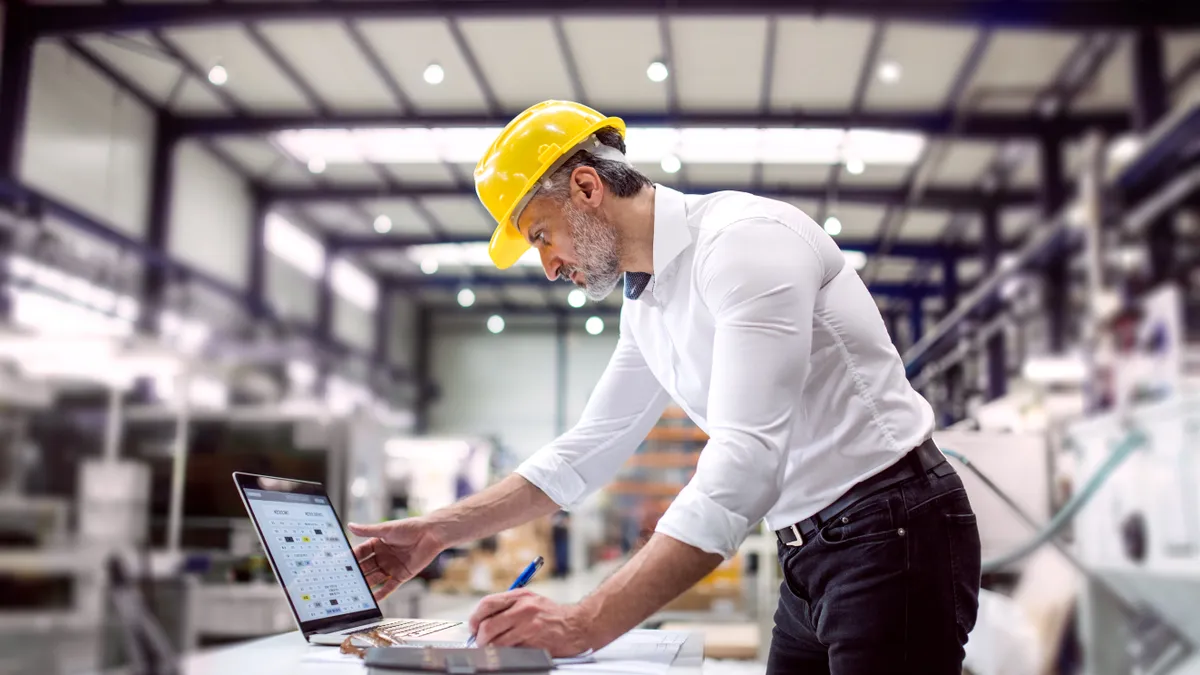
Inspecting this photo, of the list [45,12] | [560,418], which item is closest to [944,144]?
[45,12]

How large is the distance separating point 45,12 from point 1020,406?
7.36m

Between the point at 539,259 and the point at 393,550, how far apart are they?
9.12ft

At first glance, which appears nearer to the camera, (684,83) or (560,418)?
(684,83)

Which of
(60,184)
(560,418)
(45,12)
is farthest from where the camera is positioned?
(560,418)

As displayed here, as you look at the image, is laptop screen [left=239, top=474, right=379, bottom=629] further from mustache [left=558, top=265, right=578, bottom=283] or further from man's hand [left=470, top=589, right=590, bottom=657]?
mustache [left=558, top=265, right=578, bottom=283]

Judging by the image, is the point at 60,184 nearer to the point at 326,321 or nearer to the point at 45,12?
the point at 45,12

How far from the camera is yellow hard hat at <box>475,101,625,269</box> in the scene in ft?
4.66

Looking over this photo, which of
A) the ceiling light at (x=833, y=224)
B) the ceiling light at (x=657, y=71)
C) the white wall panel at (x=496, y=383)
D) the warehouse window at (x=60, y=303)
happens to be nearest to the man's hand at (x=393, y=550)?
the warehouse window at (x=60, y=303)

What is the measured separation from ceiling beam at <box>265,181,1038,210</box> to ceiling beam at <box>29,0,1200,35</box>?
138 inches

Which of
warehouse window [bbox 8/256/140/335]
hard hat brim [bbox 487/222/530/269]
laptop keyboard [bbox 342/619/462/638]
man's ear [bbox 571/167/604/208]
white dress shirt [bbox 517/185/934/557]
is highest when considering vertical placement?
warehouse window [bbox 8/256/140/335]

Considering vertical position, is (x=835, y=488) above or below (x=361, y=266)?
below

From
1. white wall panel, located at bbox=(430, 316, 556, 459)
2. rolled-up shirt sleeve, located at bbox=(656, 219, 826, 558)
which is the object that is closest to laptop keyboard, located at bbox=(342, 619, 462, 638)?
rolled-up shirt sleeve, located at bbox=(656, 219, 826, 558)

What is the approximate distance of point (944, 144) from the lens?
9.29 meters

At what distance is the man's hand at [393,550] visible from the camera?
154 cm
